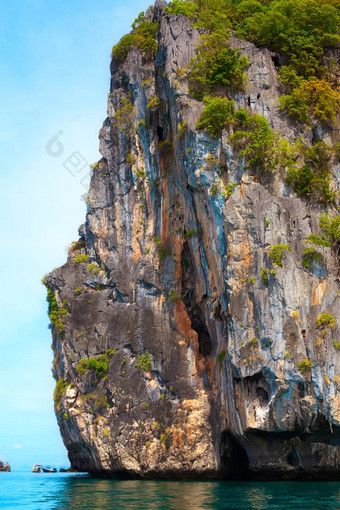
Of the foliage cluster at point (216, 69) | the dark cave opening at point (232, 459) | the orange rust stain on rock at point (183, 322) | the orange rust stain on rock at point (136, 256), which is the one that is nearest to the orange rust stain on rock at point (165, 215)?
the orange rust stain on rock at point (136, 256)

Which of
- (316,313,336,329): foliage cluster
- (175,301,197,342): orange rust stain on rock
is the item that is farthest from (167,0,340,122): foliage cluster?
(175,301,197,342): orange rust stain on rock

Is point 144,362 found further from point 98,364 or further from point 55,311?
point 55,311

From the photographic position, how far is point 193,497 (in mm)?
16750

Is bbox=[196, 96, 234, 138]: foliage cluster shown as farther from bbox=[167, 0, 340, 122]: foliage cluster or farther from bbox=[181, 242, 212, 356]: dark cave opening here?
bbox=[181, 242, 212, 356]: dark cave opening

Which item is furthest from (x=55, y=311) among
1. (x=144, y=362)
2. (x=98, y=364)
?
(x=144, y=362)

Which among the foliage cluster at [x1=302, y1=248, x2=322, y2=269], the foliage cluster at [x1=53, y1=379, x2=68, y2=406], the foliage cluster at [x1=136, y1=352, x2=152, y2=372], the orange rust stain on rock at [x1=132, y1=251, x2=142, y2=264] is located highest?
the orange rust stain on rock at [x1=132, y1=251, x2=142, y2=264]

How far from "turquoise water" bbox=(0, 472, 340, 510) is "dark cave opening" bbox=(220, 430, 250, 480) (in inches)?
87.0

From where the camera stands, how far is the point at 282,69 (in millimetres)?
25625

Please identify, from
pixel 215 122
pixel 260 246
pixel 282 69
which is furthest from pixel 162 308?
pixel 282 69

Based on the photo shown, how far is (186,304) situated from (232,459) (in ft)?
24.8

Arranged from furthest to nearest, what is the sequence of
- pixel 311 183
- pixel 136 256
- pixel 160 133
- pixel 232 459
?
pixel 160 133
pixel 136 256
pixel 232 459
pixel 311 183

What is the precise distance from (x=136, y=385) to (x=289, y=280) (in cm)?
1019

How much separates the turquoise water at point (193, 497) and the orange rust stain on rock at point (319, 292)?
21.2 ft

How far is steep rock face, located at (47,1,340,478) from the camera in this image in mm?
19844
